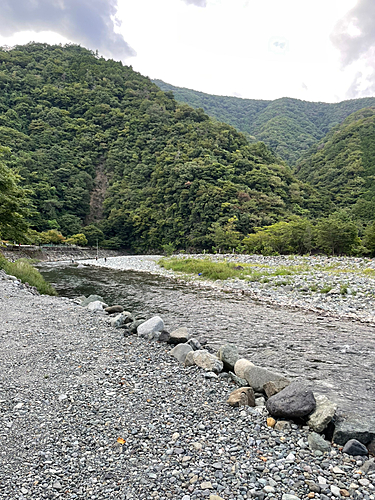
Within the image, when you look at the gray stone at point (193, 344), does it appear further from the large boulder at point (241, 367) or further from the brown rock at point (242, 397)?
the brown rock at point (242, 397)

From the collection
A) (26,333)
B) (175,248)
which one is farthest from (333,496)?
(175,248)

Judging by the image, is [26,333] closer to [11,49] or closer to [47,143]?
[47,143]

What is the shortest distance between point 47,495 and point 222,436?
2159mm

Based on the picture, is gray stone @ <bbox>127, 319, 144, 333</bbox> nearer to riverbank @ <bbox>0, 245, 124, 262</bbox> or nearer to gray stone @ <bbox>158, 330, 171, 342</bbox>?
gray stone @ <bbox>158, 330, 171, 342</bbox>

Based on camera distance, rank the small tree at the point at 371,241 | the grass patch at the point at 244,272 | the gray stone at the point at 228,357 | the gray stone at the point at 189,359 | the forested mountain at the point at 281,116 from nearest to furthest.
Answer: the gray stone at the point at 228,357 < the gray stone at the point at 189,359 < the grass patch at the point at 244,272 < the small tree at the point at 371,241 < the forested mountain at the point at 281,116

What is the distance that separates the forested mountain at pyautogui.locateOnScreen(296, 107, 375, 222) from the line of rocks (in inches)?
2555

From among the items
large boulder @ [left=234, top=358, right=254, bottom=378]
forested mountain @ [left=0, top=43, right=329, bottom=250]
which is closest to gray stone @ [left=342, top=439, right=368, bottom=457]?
large boulder @ [left=234, top=358, right=254, bottom=378]

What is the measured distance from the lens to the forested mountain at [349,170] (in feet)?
227

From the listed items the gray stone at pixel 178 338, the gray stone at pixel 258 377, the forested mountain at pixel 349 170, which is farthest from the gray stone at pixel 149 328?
the forested mountain at pixel 349 170

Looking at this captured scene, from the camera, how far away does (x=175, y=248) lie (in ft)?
235

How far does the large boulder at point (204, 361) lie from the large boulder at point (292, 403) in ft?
5.10

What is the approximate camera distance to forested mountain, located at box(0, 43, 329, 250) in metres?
68.5

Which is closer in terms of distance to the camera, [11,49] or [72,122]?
[72,122]

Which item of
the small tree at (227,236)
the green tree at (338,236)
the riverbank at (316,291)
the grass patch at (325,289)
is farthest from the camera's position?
the small tree at (227,236)
